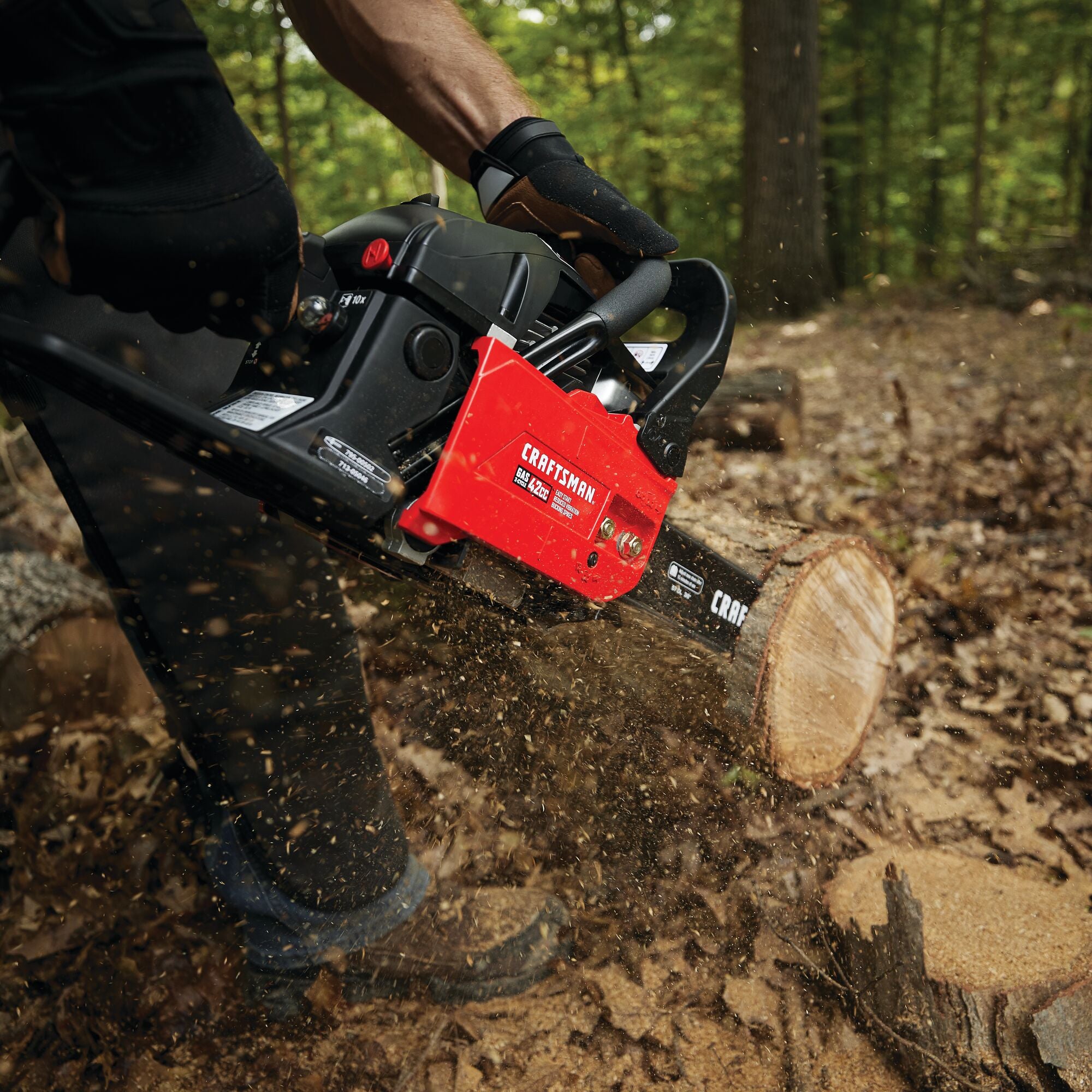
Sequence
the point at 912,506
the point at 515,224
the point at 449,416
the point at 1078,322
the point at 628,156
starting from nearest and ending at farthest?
the point at 449,416
the point at 515,224
the point at 912,506
the point at 1078,322
the point at 628,156

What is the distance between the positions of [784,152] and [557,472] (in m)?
7.51

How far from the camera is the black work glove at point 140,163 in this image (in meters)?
0.92

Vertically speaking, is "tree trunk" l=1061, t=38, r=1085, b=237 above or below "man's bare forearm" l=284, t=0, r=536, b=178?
below

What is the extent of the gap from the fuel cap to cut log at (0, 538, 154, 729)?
1.78 m

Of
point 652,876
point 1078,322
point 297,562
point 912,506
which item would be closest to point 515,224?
point 297,562

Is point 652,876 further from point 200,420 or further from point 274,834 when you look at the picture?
point 200,420

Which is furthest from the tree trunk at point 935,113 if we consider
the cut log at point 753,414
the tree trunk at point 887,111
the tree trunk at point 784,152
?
the cut log at point 753,414

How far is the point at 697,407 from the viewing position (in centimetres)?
176

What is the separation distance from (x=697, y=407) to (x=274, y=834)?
134cm

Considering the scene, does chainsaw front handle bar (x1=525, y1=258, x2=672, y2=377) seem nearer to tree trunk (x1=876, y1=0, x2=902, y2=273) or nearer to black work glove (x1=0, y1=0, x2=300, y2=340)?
black work glove (x1=0, y1=0, x2=300, y2=340)

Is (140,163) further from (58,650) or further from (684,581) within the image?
(58,650)

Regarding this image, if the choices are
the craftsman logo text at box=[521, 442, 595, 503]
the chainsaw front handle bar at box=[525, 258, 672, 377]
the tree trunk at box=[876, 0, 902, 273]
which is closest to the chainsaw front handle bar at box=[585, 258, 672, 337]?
the chainsaw front handle bar at box=[525, 258, 672, 377]

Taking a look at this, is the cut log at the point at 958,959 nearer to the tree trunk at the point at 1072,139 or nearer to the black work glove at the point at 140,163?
the black work glove at the point at 140,163

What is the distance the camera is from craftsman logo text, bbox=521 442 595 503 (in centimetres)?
143
